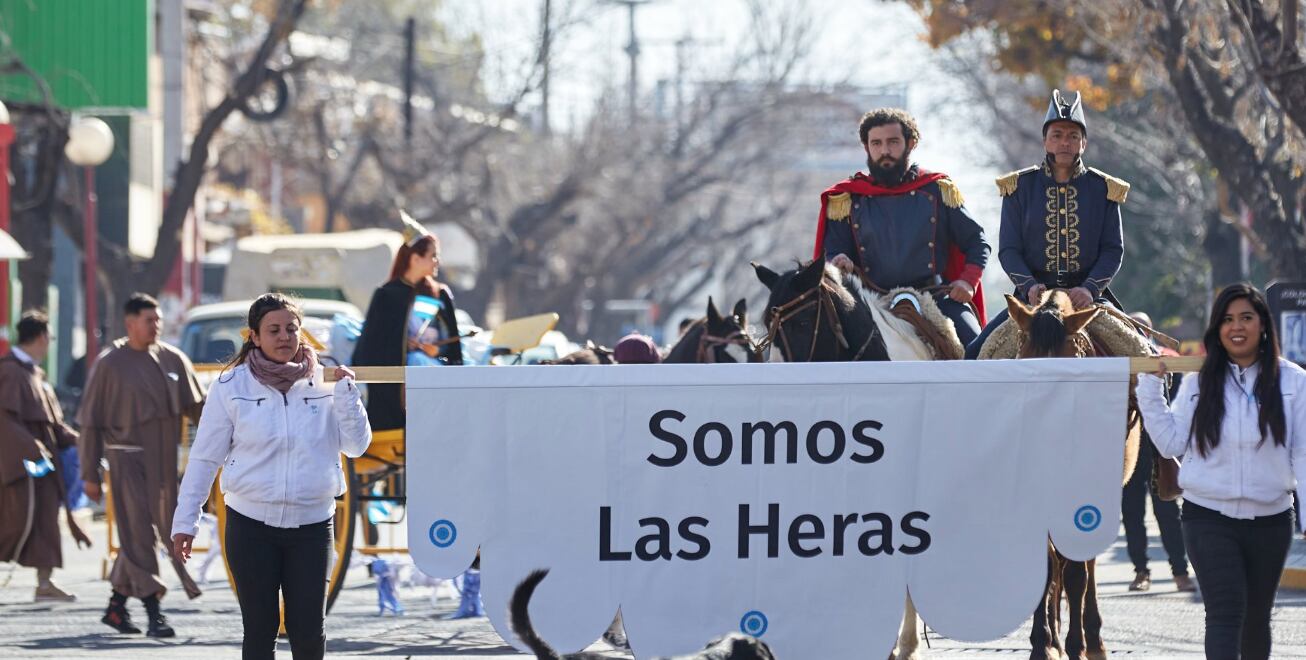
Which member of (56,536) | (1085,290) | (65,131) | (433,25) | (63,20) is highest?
(433,25)

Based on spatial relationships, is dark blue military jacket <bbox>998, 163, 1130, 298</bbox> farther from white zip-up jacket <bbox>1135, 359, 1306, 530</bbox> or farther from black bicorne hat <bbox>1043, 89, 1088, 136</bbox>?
white zip-up jacket <bbox>1135, 359, 1306, 530</bbox>

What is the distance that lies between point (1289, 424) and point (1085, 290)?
82.1 inches

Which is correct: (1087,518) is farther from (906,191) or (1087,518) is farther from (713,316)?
(713,316)

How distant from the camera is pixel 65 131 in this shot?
85.9 feet

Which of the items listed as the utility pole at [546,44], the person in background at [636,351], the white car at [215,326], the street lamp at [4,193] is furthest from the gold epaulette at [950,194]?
Result: the utility pole at [546,44]

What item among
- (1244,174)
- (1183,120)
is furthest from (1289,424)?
(1183,120)

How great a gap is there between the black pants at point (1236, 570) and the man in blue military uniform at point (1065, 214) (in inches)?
102

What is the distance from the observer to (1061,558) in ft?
29.1

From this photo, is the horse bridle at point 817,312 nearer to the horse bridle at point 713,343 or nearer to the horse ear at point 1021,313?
the horse ear at point 1021,313

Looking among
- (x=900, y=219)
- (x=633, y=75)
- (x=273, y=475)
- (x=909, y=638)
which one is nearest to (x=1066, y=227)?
(x=900, y=219)

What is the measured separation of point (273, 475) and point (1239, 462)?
3690mm

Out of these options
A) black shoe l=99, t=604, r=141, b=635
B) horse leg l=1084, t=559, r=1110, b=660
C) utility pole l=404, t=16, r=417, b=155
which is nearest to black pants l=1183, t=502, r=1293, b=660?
horse leg l=1084, t=559, r=1110, b=660

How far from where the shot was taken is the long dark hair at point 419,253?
40.3ft

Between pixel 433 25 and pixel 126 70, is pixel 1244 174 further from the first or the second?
pixel 433 25
